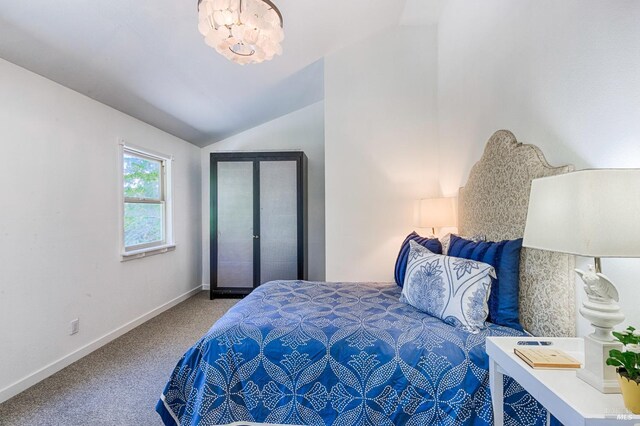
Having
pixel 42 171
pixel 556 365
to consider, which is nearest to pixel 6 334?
pixel 42 171

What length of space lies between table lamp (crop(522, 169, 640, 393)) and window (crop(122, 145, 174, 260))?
352cm

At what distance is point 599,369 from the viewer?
0.90 m

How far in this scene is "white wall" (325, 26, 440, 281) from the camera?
3.22 m

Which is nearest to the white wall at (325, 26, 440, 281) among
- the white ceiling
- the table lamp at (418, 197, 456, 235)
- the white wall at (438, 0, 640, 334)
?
the white ceiling

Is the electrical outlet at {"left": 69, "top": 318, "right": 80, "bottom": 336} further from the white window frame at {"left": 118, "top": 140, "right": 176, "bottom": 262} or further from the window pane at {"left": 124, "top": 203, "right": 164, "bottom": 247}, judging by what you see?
the window pane at {"left": 124, "top": 203, "right": 164, "bottom": 247}

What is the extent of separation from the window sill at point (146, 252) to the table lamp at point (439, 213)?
2983 millimetres

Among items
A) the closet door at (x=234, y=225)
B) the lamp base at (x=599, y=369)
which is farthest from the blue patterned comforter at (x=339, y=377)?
the closet door at (x=234, y=225)

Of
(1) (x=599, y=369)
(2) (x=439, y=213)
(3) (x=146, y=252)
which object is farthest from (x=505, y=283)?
(3) (x=146, y=252)

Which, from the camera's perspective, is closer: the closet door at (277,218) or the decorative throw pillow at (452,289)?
the decorative throw pillow at (452,289)

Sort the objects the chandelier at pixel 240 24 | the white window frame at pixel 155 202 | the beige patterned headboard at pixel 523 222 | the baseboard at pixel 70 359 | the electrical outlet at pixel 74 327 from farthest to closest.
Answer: the white window frame at pixel 155 202 → the electrical outlet at pixel 74 327 → the baseboard at pixel 70 359 → the chandelier at pixel 240 24 → the beige patterned headboard at pixel 523 222

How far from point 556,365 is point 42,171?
322cm

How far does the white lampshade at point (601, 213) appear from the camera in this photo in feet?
2.76

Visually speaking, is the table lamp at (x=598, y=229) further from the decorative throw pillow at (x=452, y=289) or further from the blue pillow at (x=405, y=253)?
the blue pillow at (x=405, y=253)

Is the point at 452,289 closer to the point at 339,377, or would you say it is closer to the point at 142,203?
the point at 339,377
